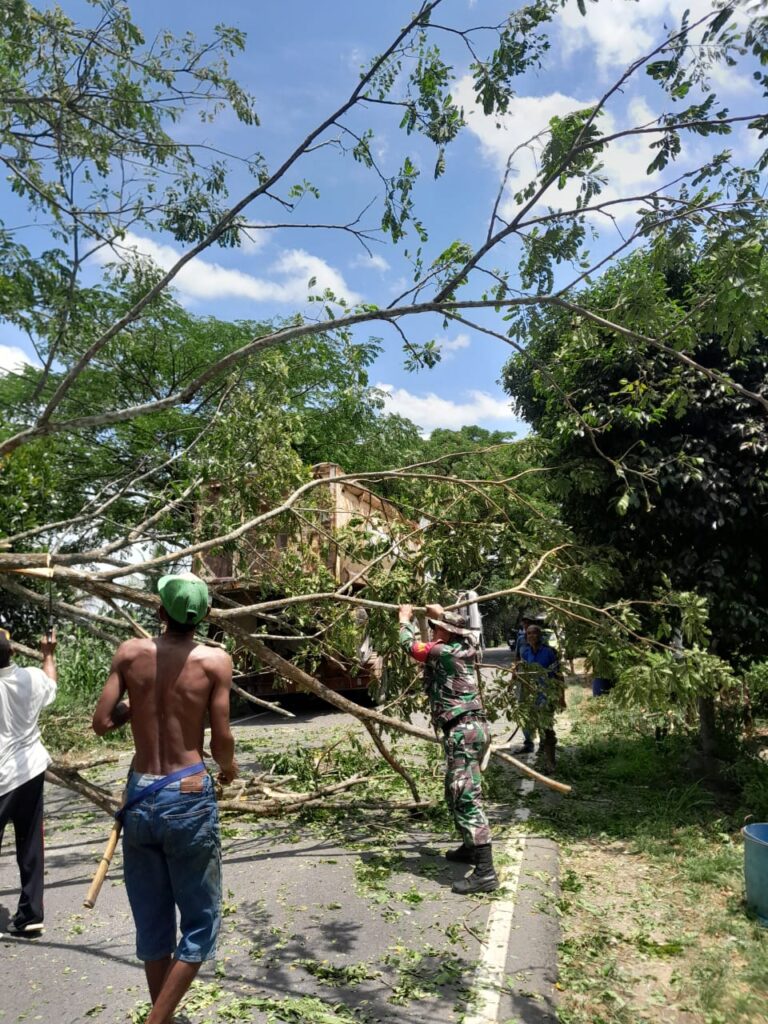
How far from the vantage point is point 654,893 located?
480 centimetres

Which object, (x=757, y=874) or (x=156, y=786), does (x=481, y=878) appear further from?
(x=156, y=786)

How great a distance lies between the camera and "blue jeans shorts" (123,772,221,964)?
2828mm

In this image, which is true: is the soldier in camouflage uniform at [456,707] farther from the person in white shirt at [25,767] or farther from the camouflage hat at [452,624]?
the person in white shirt at [25,767]

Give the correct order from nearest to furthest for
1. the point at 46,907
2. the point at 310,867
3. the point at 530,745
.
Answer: the point at 46,907
the point at 310,867
the point at 530,745

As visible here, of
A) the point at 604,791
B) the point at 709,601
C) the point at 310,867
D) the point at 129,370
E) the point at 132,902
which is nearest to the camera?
the point at 132,902

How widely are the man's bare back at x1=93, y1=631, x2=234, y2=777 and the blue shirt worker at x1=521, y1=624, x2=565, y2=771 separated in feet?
13.4

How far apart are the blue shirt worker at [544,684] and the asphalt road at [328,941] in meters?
1.11

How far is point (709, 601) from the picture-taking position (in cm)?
626

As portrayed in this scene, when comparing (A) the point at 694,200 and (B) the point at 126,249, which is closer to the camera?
(A) the point at 694,200

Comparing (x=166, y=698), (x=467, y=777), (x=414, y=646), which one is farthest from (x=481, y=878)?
(x=166, y=698)

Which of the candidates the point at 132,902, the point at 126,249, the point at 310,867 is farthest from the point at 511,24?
the point at 310,867

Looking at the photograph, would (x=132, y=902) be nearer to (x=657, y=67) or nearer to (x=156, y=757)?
(x=156, y=757)

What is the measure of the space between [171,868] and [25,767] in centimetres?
195

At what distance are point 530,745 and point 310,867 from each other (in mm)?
4798
